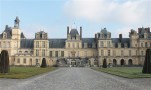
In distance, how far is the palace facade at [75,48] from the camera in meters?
86.1

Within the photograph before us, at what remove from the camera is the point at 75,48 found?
88.0 metres

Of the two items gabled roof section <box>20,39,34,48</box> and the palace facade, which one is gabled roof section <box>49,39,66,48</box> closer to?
the palace facade

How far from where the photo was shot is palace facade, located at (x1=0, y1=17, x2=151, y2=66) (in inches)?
3391

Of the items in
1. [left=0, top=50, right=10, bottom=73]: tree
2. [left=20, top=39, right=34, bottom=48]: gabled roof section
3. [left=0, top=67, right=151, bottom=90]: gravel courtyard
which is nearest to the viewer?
[left=0, top=67, right=151, bottom=90]: gravel courtyard

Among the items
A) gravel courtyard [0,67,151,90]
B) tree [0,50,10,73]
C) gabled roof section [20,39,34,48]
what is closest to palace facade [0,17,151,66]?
gabled roof section [20,39,34,48]

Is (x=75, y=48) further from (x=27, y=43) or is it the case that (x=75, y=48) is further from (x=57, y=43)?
(x=27, y=43)

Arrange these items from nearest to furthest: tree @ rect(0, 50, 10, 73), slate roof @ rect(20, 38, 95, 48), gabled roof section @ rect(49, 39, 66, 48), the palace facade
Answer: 1. tree @ rect(0, 50, 10, 73)
2. the palace facade
3. slate roof @ rect(20, 38, 95, 48)
4. gabled roof section @ rect(49, 39, 66, 48)

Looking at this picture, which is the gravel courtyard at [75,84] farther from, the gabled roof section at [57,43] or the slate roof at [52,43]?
the slate roof at [52,43]

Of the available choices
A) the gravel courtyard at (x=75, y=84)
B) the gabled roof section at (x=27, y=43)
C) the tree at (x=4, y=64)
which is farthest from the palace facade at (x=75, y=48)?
the gravel courtyard at (x=75, y=84)

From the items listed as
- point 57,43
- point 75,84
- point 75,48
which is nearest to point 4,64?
point 75,84

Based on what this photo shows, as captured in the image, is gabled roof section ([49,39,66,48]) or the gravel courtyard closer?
the gravel courtyard

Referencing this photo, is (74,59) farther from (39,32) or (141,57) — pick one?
(141,57)

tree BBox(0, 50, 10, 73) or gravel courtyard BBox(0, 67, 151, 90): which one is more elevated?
tree BBox(0, 50, 10, 73)

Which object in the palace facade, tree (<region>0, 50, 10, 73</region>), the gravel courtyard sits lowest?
the gravel courtyard
